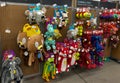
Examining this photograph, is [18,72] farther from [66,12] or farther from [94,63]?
[94,63]

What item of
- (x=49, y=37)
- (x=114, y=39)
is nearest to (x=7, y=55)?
(x=49, y=37)

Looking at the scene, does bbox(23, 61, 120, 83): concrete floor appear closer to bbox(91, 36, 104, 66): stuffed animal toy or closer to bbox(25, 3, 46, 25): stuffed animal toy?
bbox(91, 36, 104, 66): stuffed animal toy

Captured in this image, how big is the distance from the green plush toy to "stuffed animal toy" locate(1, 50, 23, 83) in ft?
1.77

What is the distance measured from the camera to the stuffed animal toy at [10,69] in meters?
2.09

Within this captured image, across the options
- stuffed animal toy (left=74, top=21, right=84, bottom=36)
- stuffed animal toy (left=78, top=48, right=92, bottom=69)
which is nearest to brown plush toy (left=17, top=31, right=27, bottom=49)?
stuffed animal toy (left=74, top=21, right=84, bottom=36)

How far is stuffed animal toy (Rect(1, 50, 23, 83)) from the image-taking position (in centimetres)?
209

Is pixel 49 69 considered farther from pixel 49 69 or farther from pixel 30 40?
pixel 30 40

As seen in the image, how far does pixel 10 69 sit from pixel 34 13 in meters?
0.81

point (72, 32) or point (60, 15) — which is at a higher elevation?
point (60, 15)

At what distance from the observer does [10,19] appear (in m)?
2.24

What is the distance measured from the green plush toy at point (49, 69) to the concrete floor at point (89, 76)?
10cm

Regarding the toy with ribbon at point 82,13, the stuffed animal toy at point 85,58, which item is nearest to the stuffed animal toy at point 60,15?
the toy with ribbon at point 82,13

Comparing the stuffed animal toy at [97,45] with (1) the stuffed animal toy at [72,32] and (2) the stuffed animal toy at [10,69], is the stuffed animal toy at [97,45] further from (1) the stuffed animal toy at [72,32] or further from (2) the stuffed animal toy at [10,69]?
(2) the stuffed animal toy at [10,69]

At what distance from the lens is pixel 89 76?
119 inches
